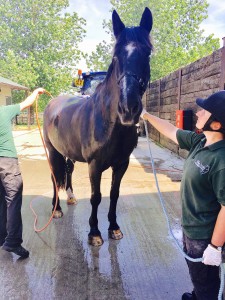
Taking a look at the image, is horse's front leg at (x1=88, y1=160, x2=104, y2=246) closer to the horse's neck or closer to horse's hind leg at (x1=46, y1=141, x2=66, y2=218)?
the horse's neck

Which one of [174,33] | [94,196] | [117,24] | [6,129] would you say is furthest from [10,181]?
[174,33]

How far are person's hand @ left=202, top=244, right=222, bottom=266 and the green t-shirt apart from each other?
6.39 ft

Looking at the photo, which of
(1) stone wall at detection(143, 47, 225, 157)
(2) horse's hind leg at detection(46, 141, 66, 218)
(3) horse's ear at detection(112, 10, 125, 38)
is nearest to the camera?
(3) horse's ear at detection(112, 10, 125, 38)

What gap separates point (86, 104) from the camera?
10.9ft

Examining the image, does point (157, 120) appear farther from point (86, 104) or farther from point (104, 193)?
point (104, 193)

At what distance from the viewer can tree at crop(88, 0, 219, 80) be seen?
83.8ft

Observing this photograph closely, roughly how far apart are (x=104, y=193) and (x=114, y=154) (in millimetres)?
2101

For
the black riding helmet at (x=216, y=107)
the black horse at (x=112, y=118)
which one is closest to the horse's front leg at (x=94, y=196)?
the black horse at (x=112, y=118)

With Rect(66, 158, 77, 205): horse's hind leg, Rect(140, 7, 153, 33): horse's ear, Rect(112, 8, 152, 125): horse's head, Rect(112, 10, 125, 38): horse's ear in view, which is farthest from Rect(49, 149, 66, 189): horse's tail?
Rect(140, 7, 153, 33): horse's ear

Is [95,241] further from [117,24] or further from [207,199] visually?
[117,24]

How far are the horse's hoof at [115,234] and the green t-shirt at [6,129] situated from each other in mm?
1405

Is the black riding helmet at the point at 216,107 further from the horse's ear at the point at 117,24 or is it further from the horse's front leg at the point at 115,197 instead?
the horse's front leg at the point at 115,197

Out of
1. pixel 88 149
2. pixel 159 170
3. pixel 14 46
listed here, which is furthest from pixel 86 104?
pixel 14 46

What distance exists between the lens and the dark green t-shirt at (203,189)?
57.2 inches
